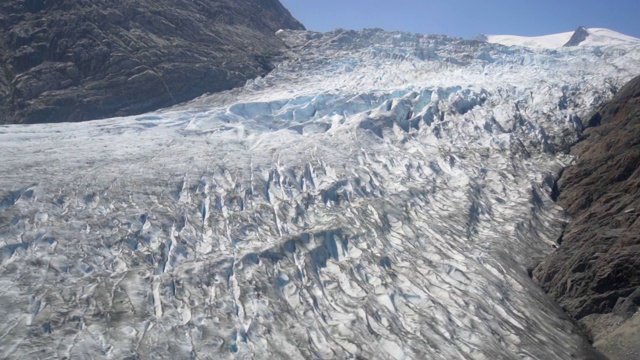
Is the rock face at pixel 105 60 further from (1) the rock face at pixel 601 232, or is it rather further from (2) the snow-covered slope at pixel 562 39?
(2) the snow-covered slope at pixel 562 39

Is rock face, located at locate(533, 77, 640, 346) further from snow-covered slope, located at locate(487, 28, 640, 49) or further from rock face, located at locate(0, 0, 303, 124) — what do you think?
snow-covered slope, located at locate(487, 28, 640, 49)

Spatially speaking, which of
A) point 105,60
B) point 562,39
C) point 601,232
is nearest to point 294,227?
point 601,232

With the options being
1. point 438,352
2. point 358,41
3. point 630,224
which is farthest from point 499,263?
point 358,41

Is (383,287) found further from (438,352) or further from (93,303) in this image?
(93,303)

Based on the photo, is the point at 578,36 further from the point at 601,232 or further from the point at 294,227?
the point at 294,227

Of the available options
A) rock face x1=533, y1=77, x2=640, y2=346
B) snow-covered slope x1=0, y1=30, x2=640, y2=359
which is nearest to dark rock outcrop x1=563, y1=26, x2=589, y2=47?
snow-covered slope x1=0, y1=30, x2=640, y2=359

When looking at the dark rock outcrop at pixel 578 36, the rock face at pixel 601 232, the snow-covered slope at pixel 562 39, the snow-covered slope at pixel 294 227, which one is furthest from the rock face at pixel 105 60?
the dark rock outcrop at pixel 578 36
